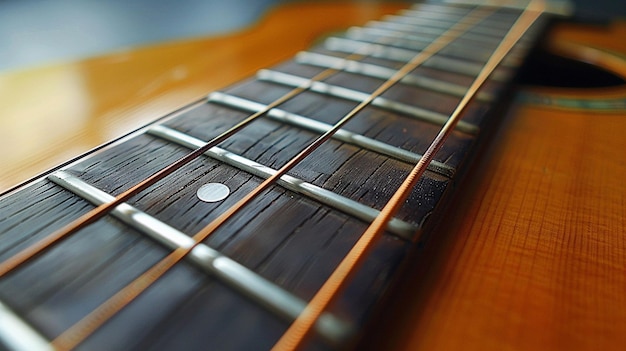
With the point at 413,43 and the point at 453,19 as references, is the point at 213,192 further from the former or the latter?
the point at 453,19

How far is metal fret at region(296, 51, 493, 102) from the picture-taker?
639 millimetres

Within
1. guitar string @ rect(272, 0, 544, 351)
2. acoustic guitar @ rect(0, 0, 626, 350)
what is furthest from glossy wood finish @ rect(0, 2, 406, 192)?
guitar string @ rect(272, 0, 544, 351)

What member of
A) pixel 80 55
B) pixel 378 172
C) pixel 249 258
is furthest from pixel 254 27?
pixel 249 258

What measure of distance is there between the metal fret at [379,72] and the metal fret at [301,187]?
0.33 metres

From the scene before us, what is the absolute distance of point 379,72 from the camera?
71cm

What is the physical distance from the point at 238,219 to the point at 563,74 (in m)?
1.04

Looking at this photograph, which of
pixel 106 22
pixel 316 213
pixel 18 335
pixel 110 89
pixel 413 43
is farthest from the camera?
pixel 106 22

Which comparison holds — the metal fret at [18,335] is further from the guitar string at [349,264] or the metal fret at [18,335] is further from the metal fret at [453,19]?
the metal fret at [453,19]

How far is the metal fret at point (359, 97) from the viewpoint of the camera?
0.55 meters

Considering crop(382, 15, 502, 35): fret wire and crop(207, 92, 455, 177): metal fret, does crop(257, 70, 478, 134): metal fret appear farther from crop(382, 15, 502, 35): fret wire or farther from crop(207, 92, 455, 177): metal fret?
crop(382, 15, 502, 35): fret wire

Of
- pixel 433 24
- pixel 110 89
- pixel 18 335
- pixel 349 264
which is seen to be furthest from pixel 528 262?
pixel 433 24

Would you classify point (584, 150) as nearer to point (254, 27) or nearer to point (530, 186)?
point (530, 186)

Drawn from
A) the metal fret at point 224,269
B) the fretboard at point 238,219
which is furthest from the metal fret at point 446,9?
the metal fret at point 224,269

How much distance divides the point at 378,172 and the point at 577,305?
8.0 inches
